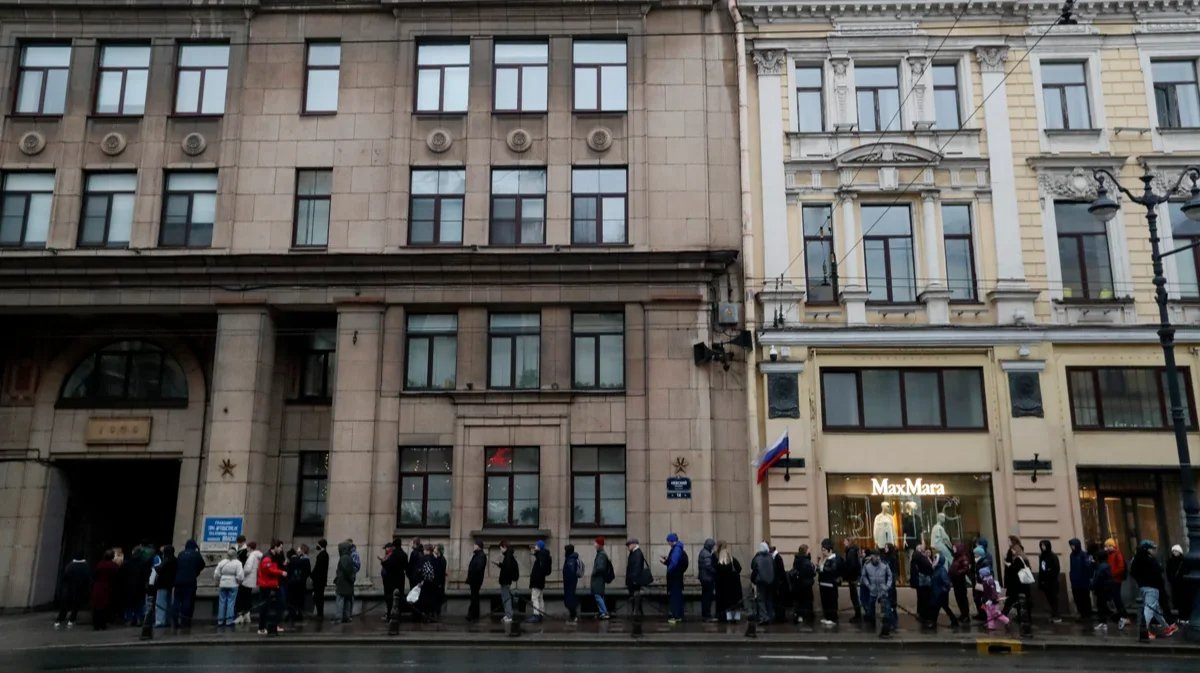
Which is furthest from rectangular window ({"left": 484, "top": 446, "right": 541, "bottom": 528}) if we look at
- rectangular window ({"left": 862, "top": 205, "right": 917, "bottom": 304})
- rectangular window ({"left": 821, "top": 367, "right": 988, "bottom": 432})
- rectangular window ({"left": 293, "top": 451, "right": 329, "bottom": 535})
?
rectangular window ({"left": 862, "top": 205, "right": 917, "bottom": 304})

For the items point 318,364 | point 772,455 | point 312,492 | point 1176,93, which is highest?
point 1176,93

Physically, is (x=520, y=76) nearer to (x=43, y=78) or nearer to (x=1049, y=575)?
(x=43, y=78)

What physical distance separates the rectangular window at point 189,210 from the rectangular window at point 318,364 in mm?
3926

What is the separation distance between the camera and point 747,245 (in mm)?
23547

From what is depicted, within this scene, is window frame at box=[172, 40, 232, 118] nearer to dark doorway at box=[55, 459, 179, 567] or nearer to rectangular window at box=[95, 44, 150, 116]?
rectangular window at box=[95, 44, 150, 116]

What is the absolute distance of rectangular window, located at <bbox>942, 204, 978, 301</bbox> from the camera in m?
23.5

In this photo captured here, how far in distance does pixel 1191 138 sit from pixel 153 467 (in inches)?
1231

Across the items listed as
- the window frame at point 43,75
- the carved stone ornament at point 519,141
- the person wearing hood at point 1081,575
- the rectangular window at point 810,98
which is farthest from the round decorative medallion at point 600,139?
the person wearing hood at point 1081,575

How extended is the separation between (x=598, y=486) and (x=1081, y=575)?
37.7 feet

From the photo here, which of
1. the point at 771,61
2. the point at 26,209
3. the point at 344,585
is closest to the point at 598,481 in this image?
the point at 344,585

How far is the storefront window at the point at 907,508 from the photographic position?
22.4 m

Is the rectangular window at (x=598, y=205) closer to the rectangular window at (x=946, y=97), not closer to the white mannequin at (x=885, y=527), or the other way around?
the rectangular window at (x=946, y=97)

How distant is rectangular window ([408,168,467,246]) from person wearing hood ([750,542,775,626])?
11.7 meters

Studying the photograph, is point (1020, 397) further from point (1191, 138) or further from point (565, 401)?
point (565, 401)
